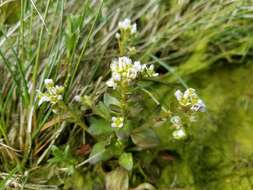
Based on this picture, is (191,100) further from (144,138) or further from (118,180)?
(118,180)

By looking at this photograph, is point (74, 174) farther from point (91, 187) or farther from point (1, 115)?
point (1, 115)

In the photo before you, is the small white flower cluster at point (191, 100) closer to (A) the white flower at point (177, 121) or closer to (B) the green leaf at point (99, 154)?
(A) the white flower at point (177, 121)

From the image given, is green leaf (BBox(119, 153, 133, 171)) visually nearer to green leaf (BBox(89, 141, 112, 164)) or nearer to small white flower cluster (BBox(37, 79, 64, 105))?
green leaf (BBox(89, 141, 112, 164))

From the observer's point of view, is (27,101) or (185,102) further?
(27,101)

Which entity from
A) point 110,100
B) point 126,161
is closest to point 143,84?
point 110,100

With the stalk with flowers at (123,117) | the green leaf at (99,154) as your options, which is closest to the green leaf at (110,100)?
the stalk with flowers at (123,117)

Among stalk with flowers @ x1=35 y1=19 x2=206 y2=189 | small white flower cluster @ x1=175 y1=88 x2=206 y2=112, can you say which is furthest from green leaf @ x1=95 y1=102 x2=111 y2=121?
small white flower cluster @ x1=175 y1=88 x2=206 y2=112

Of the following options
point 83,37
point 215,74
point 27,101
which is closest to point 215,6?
point 215,74
